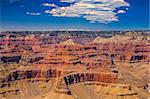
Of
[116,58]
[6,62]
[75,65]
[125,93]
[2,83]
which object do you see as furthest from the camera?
[116,58]

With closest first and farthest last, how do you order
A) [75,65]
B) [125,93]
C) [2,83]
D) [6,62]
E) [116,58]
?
[125,93], [2,83], [75,65], [6,62], [116,58]

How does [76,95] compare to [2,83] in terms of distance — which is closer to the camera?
[76,95]

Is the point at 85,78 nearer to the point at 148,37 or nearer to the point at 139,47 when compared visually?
the point at 139,47

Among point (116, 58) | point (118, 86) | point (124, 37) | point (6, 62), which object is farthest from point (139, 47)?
point (118, 86)

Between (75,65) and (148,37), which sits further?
(148,37)

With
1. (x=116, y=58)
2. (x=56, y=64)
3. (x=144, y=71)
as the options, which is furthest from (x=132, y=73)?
(x=56, y=64)

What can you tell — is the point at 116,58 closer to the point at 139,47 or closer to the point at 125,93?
the point at 139,47
